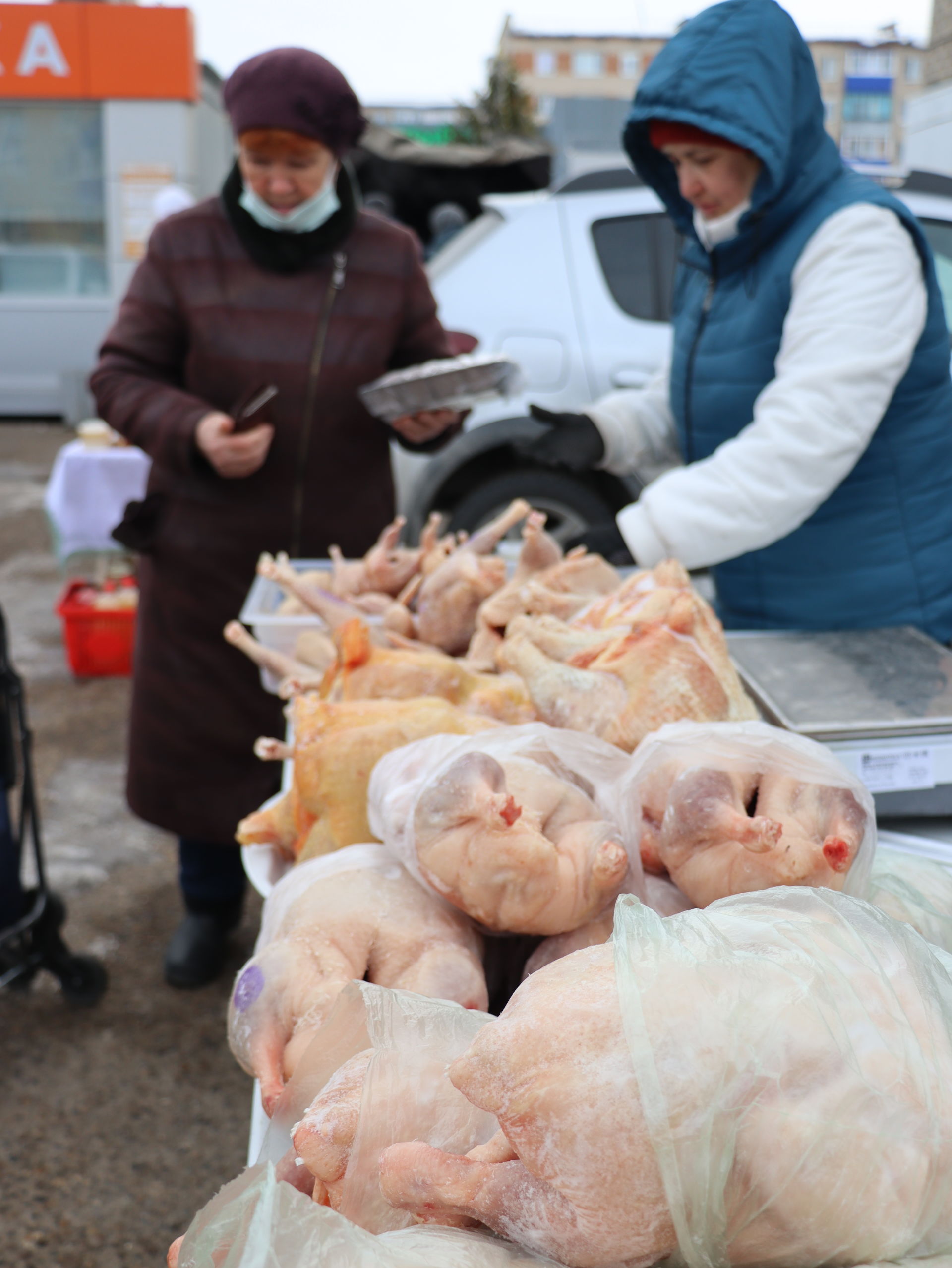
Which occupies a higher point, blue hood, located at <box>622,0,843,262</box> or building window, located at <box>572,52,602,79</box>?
building window, located at <box>572,52,602,79</box>

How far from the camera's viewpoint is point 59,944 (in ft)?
9.43

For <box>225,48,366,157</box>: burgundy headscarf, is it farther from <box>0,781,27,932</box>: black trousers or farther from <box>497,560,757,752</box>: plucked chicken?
<box>0,781,27,932</box>: black trousers

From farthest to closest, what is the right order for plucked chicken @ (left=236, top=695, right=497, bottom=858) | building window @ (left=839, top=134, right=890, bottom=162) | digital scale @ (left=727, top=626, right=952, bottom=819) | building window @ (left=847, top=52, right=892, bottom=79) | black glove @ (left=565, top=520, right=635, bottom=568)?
building window @ (left=839, top=134, right=890, bottom=162), building window @ (left=847, top=52, right=892, bottom=79), black glove @ (left=565, top=520, right=635, bottom=568), digital scale @ (left=727, top=626, right=952, bottom=819), plucked chicken @ (left=236, top=695, right=497, bottom=858)

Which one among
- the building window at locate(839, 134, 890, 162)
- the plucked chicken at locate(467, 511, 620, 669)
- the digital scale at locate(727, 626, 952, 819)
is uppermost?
the building window at locate(839, 134, 890, 162)

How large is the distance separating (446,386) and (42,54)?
12759mm

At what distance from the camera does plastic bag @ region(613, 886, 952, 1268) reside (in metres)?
0.64

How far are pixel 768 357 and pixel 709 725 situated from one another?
43.9 inches

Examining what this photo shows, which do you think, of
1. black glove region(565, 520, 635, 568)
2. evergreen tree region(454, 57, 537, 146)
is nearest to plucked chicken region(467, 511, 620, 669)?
black glove region(565, 520, 635, 568)

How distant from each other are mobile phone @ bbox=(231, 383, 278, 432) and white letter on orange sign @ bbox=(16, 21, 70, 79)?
12240 mm

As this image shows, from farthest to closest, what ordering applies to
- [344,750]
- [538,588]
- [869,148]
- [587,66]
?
1. [587,66]
2. [869,148]
3. [538,588]
4. [344,750]

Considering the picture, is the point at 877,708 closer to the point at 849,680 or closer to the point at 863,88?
the point at 849,680

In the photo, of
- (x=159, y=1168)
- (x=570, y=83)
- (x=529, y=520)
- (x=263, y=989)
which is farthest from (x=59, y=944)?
(x=570, y=83)

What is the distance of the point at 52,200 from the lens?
1303cm

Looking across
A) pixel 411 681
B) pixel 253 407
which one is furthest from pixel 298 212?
pixel 411 681
